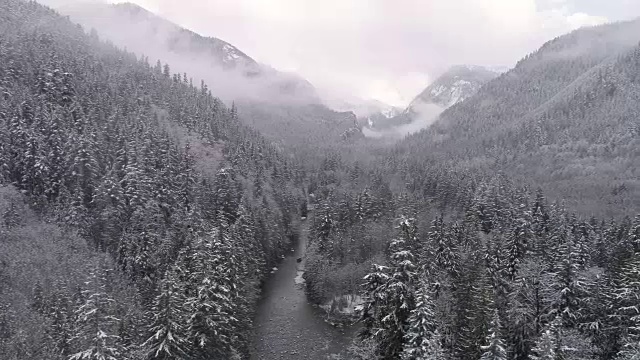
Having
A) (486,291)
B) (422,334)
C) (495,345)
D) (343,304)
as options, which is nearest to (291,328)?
(343,304)

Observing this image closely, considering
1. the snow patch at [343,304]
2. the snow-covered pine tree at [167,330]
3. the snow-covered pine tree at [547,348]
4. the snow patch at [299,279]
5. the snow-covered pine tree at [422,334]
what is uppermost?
the snow-covered pine tree at [547,348]

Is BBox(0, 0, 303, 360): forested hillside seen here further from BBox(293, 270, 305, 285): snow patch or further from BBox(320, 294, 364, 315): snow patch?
BBox(320, 294, 364, 315): snow patch

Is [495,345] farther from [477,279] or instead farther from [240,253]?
[240,253]

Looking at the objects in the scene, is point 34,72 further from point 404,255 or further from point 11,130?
point 404,255

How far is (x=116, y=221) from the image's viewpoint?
80812mm

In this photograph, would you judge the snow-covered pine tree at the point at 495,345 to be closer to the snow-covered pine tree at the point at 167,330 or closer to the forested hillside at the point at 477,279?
the forested hillside at the point at 477,279

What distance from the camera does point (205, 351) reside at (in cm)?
3700

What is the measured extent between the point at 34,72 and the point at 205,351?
113 m

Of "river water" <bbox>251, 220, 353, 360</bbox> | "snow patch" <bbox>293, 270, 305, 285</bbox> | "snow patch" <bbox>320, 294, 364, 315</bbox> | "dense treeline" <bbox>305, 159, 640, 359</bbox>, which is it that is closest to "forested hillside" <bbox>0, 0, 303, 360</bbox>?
"river water" <bbox>251, 220, 353, 360</bbox>

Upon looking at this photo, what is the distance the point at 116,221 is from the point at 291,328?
3703cm

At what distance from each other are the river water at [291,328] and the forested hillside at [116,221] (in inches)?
163

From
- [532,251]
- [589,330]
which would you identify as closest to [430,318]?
[589,330]

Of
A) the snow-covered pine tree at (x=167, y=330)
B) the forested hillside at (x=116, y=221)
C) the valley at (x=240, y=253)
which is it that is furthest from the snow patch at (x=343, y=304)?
the snow-covered pine tree at (x=167, y=330)

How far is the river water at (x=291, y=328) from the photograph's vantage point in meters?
65.1
